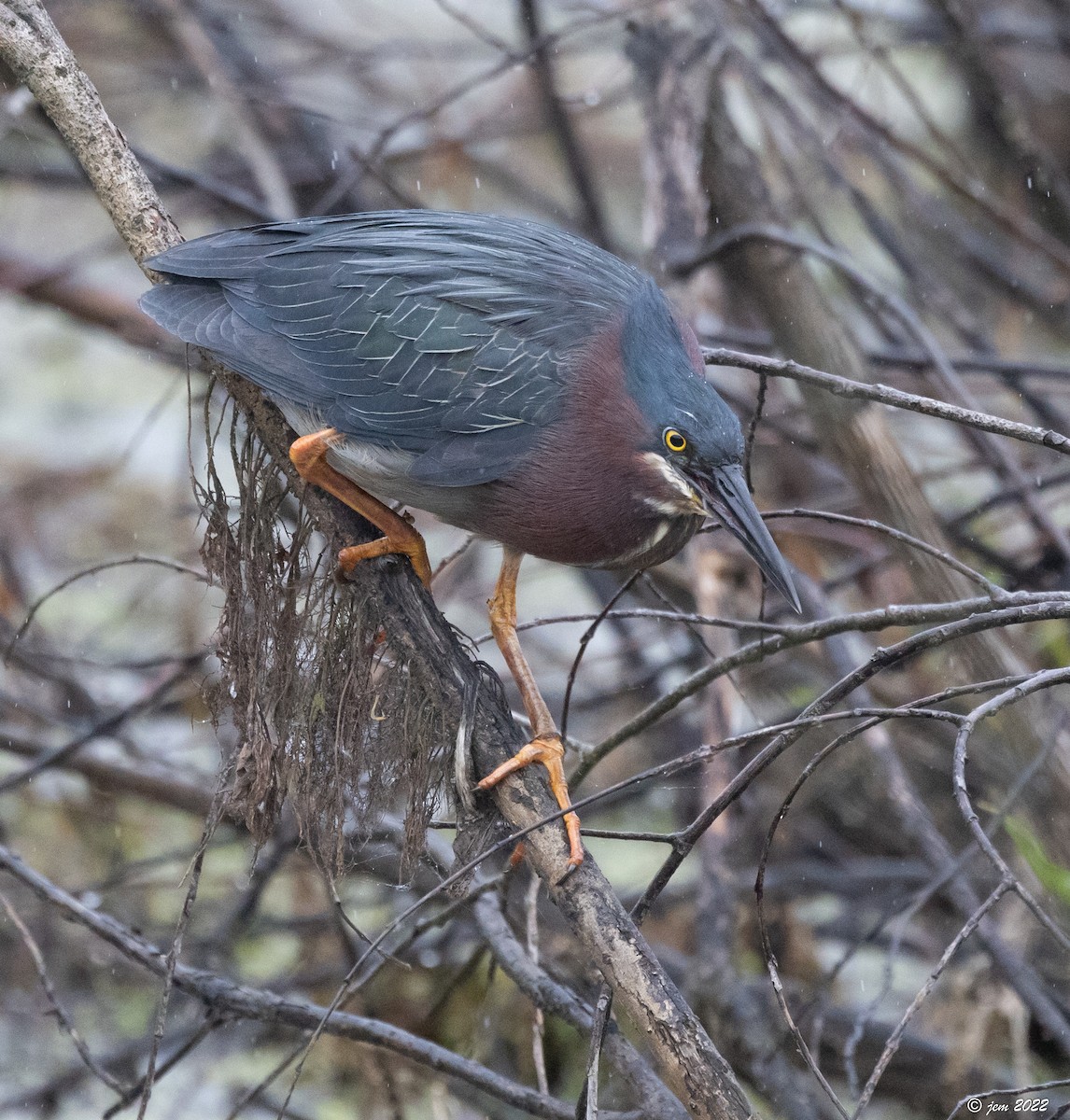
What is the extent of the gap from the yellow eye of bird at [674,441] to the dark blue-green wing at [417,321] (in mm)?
218

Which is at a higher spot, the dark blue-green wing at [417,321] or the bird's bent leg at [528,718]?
the dark blue-green wing at [417,321]

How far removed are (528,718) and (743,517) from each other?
0.64m

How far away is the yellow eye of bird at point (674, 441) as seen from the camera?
7.11 ft

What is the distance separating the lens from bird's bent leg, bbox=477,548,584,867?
2.06 meters

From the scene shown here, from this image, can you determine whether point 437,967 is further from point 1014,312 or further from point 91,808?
point 1014,312

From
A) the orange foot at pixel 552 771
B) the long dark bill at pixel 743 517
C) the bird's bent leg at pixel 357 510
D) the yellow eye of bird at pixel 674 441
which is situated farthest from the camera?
the bird's bent leg at pixel 357 510

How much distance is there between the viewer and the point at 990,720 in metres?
3.03

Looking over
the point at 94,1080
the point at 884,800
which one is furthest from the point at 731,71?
the point at 94,1080

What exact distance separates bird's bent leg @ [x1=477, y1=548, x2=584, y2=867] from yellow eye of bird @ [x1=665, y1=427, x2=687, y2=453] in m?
0.44

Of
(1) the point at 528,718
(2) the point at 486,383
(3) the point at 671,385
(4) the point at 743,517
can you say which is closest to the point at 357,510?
(2) the point at 486,383

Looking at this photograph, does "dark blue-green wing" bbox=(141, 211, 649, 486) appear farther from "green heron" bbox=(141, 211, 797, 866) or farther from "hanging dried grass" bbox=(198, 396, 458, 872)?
"hanging dried grass" bbox=(198, 396, 458, 872)

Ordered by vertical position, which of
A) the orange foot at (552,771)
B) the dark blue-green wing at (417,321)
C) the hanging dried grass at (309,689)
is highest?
the dark blue-green wing at (417,321)

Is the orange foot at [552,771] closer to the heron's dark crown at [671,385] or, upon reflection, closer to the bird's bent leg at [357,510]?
the bird's bent leg at [357,510]

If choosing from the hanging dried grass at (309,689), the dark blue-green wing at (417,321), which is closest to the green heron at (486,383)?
the dark blue-green wing at (417,321)
